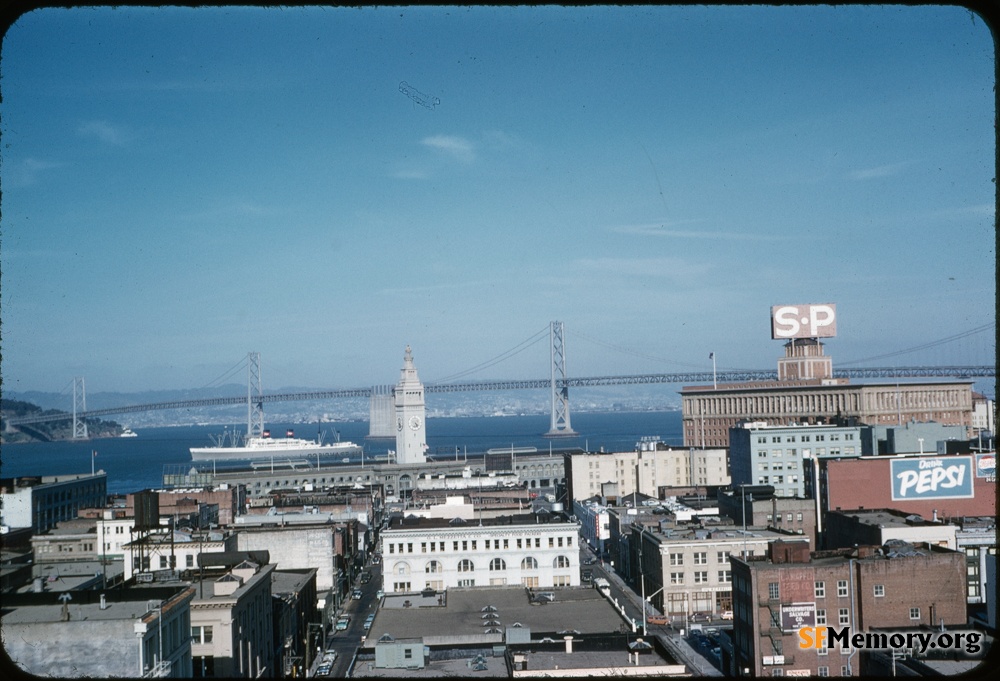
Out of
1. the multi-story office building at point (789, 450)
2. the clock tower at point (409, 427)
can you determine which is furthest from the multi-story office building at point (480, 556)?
the clock tower at point (409, 427)

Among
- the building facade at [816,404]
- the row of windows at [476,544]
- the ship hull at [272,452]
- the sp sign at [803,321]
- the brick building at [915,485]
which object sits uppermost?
the sp sign at [803,321]

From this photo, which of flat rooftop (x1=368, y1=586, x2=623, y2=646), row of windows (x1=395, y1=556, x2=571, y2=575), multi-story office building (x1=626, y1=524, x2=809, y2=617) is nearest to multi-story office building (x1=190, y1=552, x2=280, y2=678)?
flat rooftop (x1=368, y1=586, x2=623, y2=646)

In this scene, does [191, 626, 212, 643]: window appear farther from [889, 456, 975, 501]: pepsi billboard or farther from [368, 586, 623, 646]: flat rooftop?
[889, 456, 975, 501]: pepsi billboard

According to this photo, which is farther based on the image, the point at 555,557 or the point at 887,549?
the point at 555,557

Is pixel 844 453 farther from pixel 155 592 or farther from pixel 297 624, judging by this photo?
pixel 155 592

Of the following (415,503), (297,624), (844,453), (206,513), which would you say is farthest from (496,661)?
(844,453)

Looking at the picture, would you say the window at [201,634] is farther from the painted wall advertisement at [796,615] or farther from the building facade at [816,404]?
the building facade at [816,404]

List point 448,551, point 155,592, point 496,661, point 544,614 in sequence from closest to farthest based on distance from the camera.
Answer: point 155,592 < point 496,661 < point 544,614 < point 448,551
